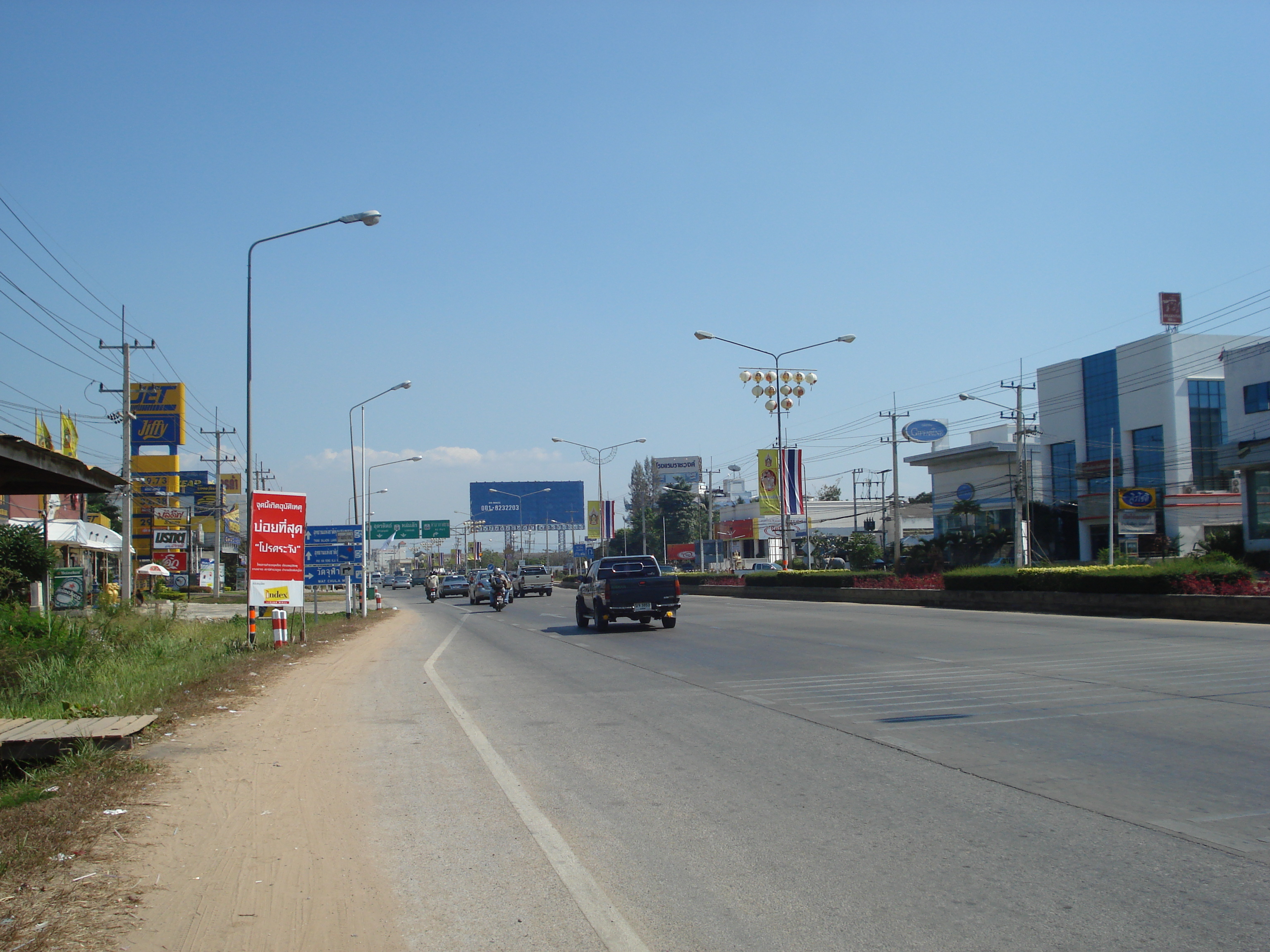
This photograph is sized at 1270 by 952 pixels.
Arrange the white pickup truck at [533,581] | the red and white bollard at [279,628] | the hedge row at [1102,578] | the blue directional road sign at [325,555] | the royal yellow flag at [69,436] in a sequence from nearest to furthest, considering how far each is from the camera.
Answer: the red and white bollard at [279,628] → the hedge row at [1102,578] → the blue directional road sign at [325,555] → the royal yellow flag at [69,436] → the white pickup truck at [533,581]

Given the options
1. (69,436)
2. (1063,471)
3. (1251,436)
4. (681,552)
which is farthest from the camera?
(681,552)

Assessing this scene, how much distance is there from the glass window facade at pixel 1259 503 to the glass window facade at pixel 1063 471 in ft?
72.5

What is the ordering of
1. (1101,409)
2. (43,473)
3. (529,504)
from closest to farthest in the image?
(43,473)
(1101,409)
(529,504)

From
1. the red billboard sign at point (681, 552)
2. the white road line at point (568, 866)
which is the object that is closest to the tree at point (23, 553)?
the white road line at point (568, 866)

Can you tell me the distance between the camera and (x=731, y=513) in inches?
4422

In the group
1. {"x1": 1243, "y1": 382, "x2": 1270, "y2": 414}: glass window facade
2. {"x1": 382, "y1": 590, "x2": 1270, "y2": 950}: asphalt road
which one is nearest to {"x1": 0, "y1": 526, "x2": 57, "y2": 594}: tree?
{"x1": 382, "y1": 590, "x2": 1270, "y2": 950}: asphalt road

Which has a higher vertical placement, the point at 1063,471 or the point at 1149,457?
the point at 1149,457

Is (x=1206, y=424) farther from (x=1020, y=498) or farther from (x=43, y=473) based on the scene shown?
(x=43, y=473)

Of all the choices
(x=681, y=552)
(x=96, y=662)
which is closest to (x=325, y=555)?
(x=96, y=662)

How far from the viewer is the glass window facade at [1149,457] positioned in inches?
2346

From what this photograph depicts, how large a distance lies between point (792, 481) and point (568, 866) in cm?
3843

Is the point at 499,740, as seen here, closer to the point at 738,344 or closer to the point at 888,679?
the point at 888,679

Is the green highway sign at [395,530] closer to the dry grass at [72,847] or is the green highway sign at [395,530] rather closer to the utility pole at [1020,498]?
the utility pole at [1020,498]

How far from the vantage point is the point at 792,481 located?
43.2 metres
